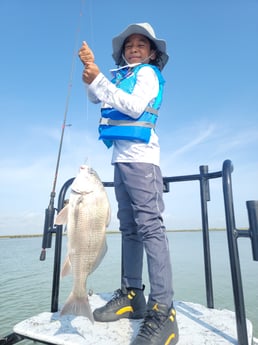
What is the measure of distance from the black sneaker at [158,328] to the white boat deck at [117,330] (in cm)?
13

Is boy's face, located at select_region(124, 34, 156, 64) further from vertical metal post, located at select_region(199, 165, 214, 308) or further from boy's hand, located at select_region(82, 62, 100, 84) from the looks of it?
vertical metal post, located at select_region(199, 165, 214, 308)

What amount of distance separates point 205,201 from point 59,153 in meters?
1.97

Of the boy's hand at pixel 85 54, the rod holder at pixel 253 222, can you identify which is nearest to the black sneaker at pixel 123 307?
the rod holder at pixel 253 222

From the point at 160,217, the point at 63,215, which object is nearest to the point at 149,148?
the point at 160,217

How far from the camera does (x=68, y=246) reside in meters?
1.79

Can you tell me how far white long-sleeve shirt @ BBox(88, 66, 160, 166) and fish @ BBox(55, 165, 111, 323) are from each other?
1.70 feet

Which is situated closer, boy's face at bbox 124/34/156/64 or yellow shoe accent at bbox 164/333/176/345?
yellow shoe accent at bbox 164/333/176/345

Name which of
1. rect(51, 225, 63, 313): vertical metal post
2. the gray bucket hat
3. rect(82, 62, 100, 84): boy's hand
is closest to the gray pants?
rect(82, 62, 100, 84): boy's hand

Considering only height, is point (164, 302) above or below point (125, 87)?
below

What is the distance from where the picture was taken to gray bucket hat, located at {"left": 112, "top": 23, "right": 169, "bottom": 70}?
2427mm

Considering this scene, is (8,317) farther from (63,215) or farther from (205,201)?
(205,201)

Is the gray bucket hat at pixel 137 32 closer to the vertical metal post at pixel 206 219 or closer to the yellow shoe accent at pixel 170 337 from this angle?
the vertical metal post at pixel 206 219

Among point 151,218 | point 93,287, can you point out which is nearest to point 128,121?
point 151,218

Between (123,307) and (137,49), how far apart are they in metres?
2.38
